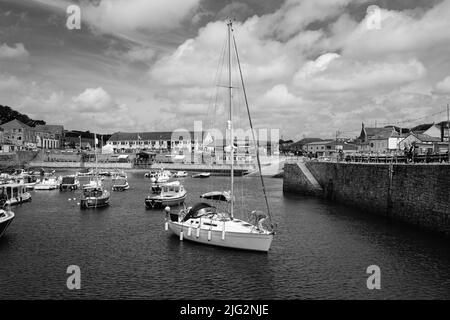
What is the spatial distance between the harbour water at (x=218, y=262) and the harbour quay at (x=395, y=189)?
5.19ft

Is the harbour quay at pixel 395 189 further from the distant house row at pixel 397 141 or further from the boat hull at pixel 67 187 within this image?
the boat hull at pixel 67 187

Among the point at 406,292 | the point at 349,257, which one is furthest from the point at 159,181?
the point at 406,292

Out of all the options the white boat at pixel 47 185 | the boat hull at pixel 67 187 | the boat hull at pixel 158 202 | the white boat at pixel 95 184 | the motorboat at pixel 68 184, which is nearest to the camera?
the boat hull at pixel 158 202

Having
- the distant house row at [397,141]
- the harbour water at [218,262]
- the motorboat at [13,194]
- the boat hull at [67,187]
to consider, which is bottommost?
the harbour water at [218,262]

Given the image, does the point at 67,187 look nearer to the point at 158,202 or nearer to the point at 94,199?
the point at 94,199

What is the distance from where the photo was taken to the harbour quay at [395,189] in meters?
33.0

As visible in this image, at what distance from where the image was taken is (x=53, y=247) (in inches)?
1270

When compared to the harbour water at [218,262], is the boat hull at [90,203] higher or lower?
higher

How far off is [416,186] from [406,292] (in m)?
17.2

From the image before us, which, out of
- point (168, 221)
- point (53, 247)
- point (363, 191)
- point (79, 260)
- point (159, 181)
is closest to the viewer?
point (79, 260)

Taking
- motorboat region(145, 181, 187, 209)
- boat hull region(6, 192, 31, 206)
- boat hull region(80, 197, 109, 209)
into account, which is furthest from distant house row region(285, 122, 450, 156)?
boat hull region(6, 192, 31, 206)

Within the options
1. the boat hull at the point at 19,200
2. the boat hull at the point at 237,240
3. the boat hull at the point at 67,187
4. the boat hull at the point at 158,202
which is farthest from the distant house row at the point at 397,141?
the boat hull at the point at 19,200
